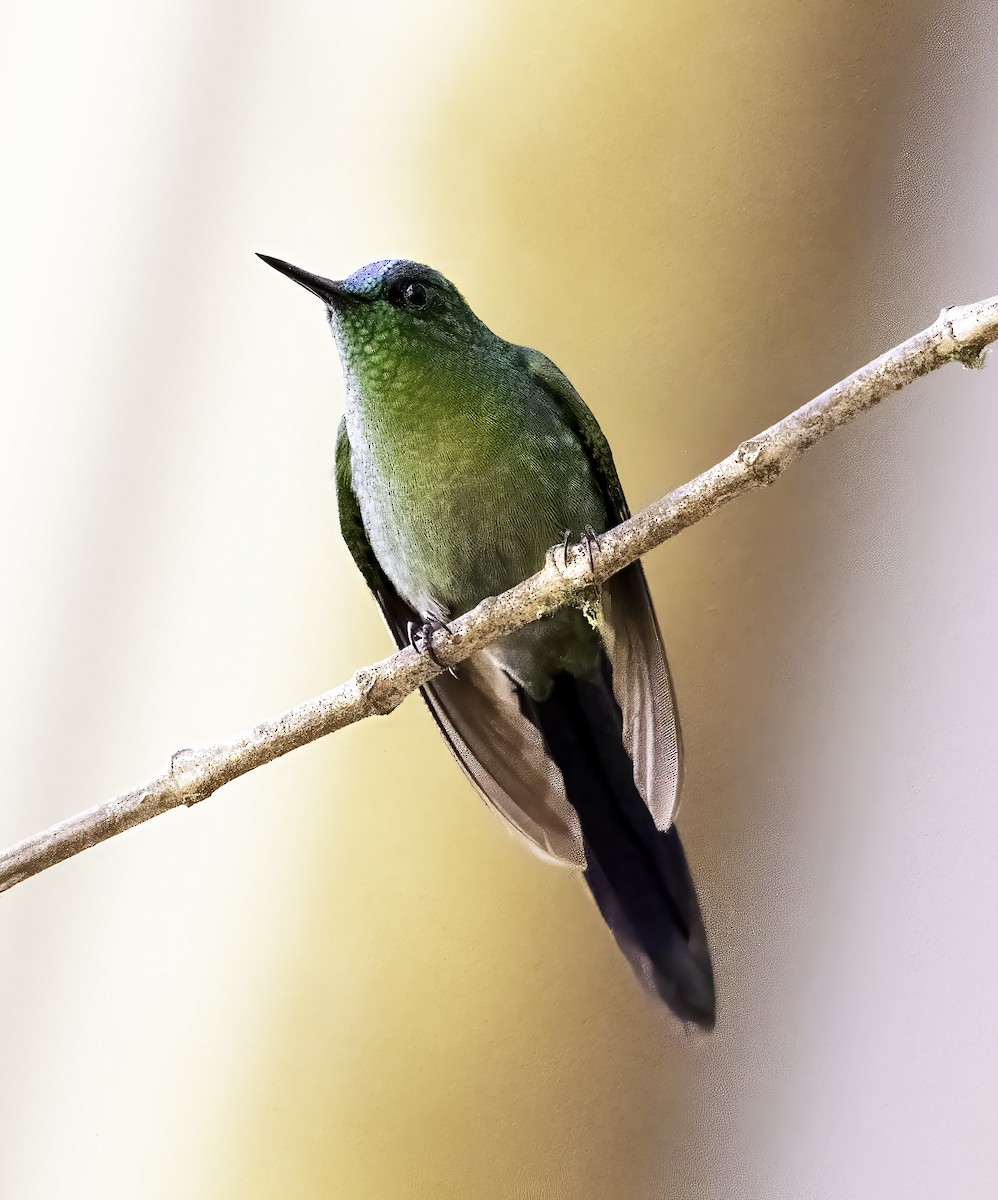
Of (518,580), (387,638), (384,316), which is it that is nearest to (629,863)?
(518,580)

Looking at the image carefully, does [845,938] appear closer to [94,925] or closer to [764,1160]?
[764,1160]

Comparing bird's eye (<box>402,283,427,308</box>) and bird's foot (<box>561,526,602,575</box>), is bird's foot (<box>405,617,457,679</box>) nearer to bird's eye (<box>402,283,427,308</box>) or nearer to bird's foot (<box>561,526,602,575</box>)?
bird's foot (<box>561,526,602,575</box>)

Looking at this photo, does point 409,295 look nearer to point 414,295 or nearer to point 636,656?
point 414,295

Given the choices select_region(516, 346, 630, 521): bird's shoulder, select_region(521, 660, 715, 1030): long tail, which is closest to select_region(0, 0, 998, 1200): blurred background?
select_region(521, 660, 715, 1030): long tail

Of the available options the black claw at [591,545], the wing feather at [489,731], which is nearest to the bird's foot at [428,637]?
the wing feather at [489,731]

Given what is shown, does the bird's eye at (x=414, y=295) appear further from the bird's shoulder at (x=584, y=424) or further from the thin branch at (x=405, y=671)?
the thin branch at (x=405, y=671)

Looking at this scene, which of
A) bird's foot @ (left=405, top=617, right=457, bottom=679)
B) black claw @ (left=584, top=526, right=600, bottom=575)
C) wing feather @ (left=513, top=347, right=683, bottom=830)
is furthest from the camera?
wing feather @ (left=513, top=347, right=683, bottom=830)
